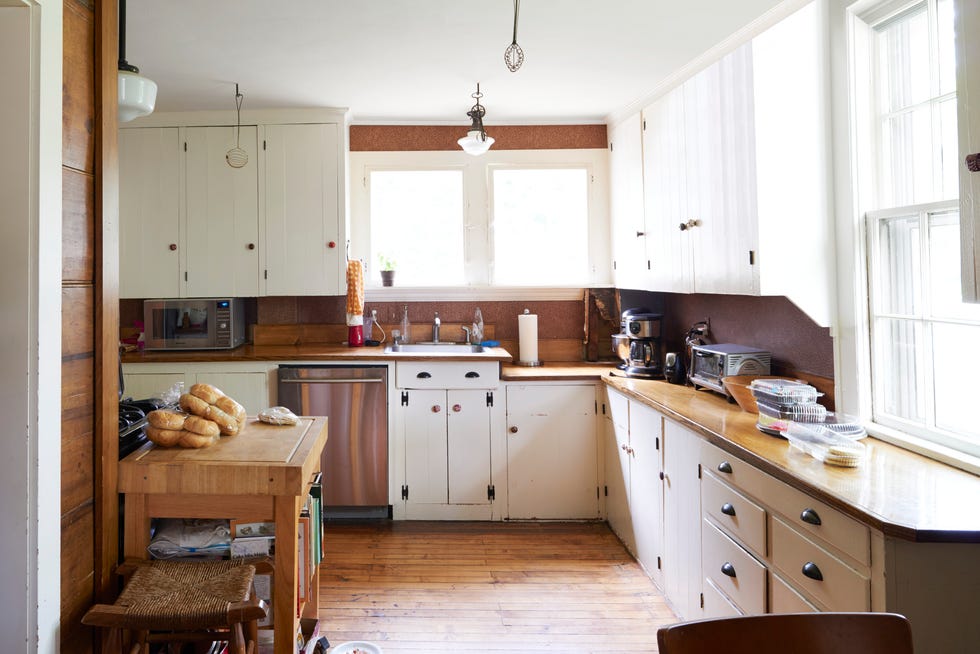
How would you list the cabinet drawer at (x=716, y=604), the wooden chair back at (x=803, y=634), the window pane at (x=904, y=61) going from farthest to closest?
the cabinet drawer at (x=716, y=604), the window pane at (x=904, y=61), the wooden chair back at (x=803, y=634)

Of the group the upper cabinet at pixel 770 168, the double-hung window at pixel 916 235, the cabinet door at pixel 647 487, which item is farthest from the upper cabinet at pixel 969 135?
the cabinet door at pixel 647 487

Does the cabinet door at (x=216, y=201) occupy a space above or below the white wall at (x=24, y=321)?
above

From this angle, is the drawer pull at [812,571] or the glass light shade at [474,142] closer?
the drawer pull at [812,571]

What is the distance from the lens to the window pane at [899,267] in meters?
1.95

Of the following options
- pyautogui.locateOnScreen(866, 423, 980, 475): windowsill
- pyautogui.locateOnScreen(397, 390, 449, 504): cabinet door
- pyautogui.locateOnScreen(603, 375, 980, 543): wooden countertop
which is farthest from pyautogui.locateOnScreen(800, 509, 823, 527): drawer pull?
pyautogui.locateOnScreen(397, 390, 449, 504): cabinet door

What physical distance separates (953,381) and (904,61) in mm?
1088

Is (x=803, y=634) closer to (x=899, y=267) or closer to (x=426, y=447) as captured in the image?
(x=899, y=267)

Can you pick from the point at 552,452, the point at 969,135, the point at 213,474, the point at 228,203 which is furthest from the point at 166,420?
the point at 228,203

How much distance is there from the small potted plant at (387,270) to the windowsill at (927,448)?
2.89 metres

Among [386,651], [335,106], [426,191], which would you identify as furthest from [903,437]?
[335,106]

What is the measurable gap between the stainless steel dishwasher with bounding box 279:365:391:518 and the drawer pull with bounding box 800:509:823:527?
2462 mm

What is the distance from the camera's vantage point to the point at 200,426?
5.57 feet

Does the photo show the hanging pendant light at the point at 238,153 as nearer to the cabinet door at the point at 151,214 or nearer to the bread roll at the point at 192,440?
the cabinet door at the point at 151,214

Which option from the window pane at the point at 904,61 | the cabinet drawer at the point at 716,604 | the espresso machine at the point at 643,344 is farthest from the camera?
the espresso machine at the point at 643,344
